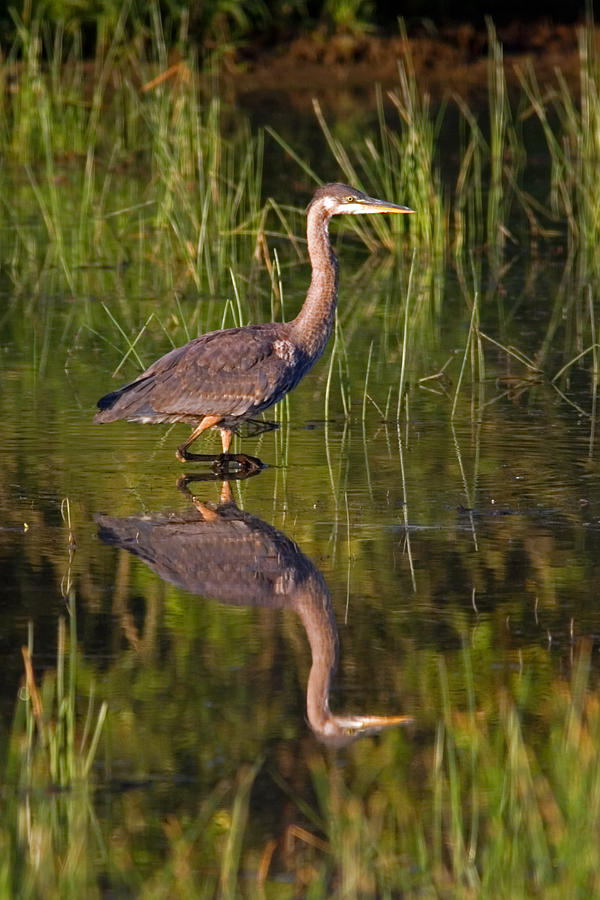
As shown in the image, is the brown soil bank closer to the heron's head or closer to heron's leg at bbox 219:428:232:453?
the heron's head

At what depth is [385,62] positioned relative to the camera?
24188 mm

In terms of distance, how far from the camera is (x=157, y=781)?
4688mm

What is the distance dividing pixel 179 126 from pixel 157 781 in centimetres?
852

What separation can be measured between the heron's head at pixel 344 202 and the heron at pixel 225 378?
0.57 meters

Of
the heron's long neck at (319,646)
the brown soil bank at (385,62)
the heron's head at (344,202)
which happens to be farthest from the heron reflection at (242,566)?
the brown soil bank at (385,62)

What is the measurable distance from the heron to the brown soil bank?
14.2m

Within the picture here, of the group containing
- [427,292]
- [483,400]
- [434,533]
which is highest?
[434,533]

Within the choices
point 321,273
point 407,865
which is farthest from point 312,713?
point 321,273

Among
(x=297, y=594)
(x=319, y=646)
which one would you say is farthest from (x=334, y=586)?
(x=319, y=646)

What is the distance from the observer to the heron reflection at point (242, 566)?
5336mm

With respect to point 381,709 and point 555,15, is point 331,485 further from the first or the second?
point 555,15

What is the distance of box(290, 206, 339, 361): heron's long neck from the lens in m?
8.34

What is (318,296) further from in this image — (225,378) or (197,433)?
(197,433)

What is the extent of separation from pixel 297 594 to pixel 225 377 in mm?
2154
